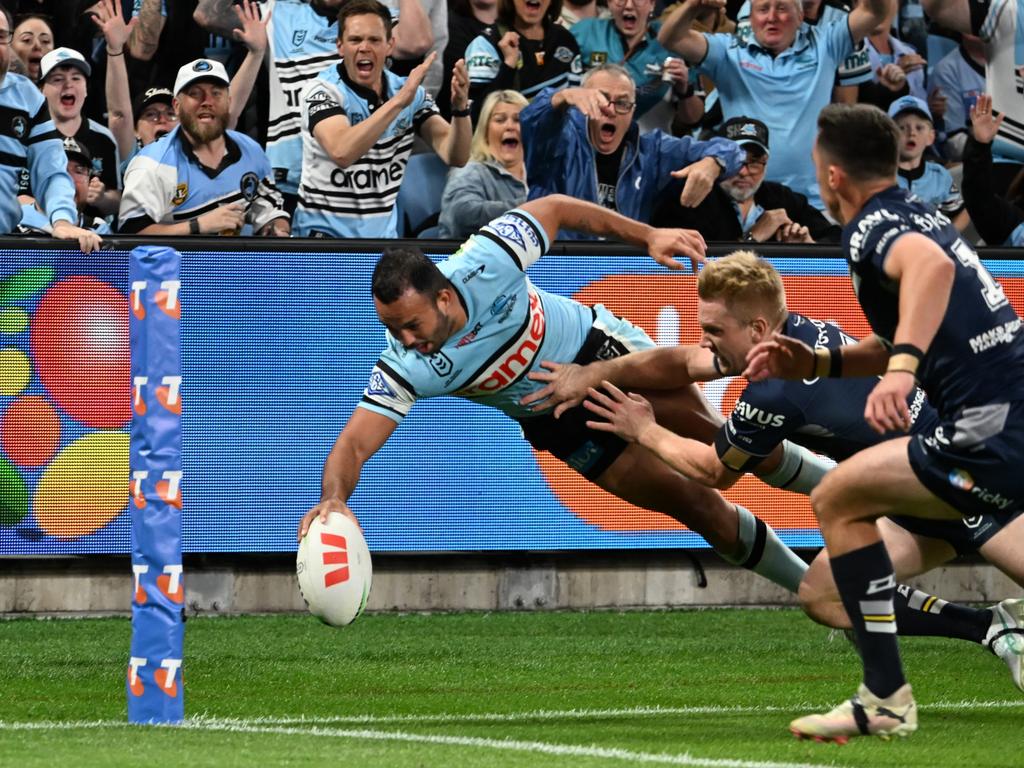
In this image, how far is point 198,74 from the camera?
10.6 metres

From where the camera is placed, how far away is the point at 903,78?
1306 cm

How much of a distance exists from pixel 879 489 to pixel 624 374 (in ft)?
6.54

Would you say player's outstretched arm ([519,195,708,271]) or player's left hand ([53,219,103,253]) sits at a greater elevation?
player's outstretched arm ([519,195,708,271])

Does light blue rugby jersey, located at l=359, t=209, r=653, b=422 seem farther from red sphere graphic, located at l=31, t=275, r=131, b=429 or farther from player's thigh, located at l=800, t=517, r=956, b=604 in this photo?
red sphere graphic, located at l=31, t=275, r=131, b=429

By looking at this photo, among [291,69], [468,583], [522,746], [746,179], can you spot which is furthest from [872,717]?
[291,69]

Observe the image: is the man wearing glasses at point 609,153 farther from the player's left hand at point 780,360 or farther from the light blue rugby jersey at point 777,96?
the player's left hand at point 780,360

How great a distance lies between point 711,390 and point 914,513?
194 inches

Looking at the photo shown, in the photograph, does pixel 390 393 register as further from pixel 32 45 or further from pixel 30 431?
pixel 32 45

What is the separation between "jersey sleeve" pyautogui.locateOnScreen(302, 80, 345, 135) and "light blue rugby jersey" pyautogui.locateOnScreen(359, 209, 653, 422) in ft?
10.4

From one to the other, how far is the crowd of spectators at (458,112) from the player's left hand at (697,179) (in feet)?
0.06

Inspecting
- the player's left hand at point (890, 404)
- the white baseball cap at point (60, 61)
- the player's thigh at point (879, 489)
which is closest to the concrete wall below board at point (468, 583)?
the white baseball cap at point (60, 61)

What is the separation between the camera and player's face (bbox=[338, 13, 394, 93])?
35.4ft

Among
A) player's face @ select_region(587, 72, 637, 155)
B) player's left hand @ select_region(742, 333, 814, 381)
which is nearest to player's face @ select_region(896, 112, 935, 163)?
player's face @ select_region(587, 72, 637, 155)

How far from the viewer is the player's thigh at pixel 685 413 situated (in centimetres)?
815
